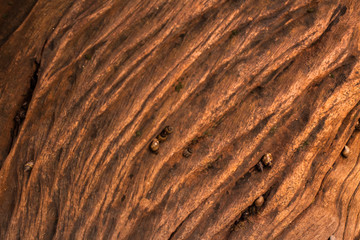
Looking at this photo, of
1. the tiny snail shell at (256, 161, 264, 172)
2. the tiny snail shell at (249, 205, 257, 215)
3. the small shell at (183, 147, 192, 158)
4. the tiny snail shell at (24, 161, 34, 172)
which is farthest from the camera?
the tiny snail shell at (24, 161, 34, 172)

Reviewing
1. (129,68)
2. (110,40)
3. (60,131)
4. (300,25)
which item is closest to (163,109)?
(129,68)

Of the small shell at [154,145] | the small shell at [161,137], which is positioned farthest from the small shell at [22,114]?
the small shell at [161,137]

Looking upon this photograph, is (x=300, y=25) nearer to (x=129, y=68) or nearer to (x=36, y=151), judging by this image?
(x=129, y=68)

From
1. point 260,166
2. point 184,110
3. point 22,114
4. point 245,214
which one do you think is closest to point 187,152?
point 184,110

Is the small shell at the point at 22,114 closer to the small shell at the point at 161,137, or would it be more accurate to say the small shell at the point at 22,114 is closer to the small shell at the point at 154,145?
the small shell at the point at 154,145

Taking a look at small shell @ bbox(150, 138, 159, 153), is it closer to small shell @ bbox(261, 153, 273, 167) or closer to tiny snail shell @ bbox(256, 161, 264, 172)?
tiny snail shell @ bbox(256, 161, 264, 172)

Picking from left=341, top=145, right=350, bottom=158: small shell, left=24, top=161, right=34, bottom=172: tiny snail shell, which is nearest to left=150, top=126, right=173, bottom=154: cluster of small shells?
left=24, top=161, right=34, bottom=172: tiny snail shell
